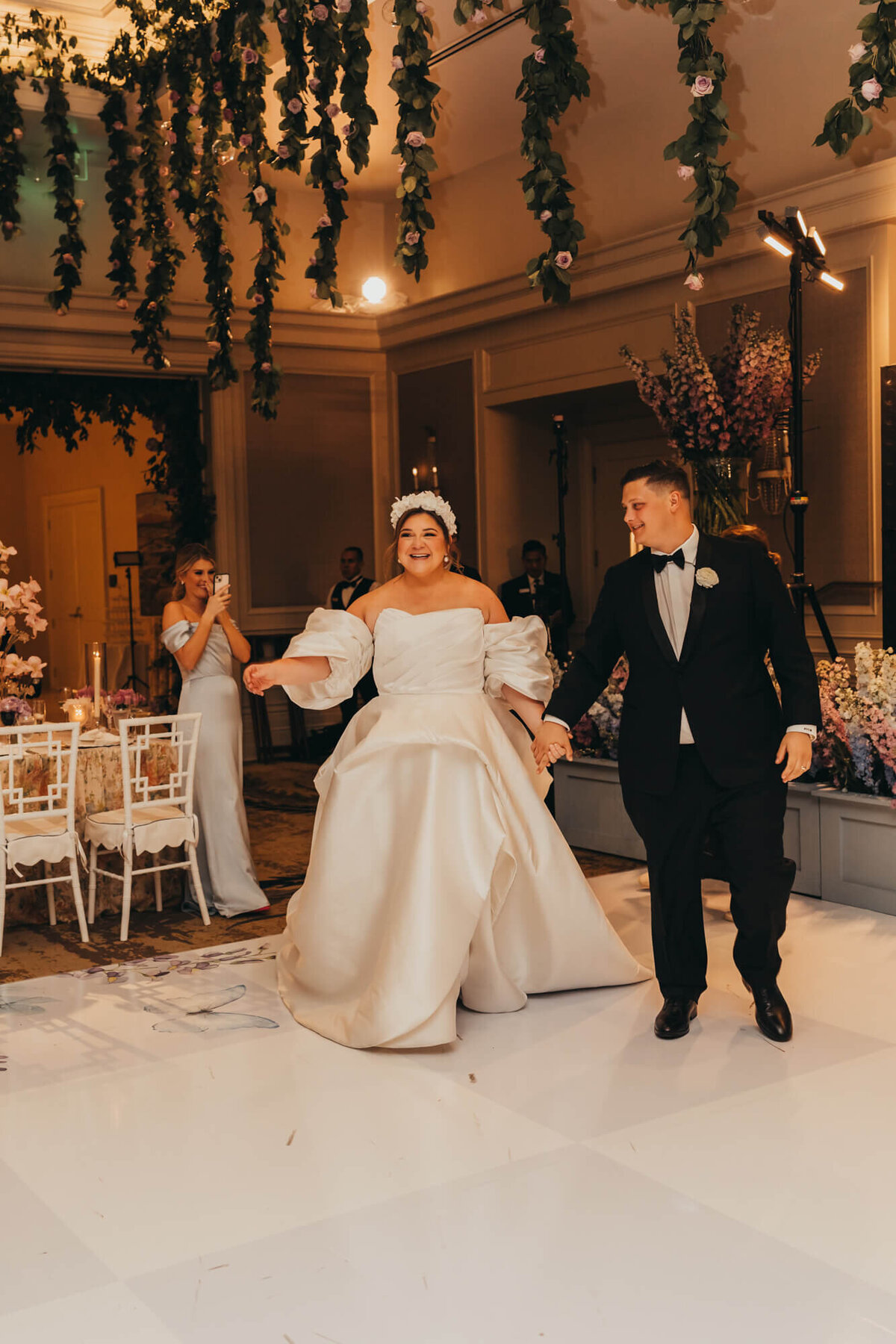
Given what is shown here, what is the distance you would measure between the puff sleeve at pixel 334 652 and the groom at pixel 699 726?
76cm

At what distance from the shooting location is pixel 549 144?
14.9 ft

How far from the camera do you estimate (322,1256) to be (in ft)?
8.44

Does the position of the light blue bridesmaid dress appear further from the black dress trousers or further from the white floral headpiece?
the black dress trousers

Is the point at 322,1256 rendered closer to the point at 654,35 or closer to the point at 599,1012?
the point at 599,1012

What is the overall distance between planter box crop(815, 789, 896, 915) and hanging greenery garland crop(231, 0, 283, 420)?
3.45 meters

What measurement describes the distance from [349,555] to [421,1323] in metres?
7.89

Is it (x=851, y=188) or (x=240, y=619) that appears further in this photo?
(x=240, y=619)

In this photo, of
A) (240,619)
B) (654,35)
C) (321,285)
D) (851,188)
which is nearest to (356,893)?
(321,285)

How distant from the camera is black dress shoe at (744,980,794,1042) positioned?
3793 mm

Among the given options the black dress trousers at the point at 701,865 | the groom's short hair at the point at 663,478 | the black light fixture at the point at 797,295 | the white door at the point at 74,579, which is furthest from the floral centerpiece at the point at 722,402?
the white door at the point at 74,579

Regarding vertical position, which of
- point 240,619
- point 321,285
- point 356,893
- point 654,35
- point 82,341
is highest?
point 654,35

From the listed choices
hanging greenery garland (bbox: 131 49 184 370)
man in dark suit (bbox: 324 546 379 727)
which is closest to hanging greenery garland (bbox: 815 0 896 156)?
hanging greenery garland (bbox: 131 49 184 370)

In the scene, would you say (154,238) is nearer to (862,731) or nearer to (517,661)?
(517,661)

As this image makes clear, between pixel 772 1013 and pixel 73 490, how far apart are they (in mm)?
12268
